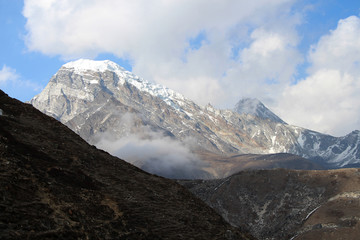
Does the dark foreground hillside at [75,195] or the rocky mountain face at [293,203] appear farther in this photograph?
the rocky mountain face at [293,203]

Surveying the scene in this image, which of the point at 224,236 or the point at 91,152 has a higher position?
the point at 91,152

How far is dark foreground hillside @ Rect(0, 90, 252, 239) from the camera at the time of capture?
30406mm

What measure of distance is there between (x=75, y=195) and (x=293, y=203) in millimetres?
144963

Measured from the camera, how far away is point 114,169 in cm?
5328

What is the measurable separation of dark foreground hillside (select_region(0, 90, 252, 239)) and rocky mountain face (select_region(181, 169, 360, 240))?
9308 centimetres

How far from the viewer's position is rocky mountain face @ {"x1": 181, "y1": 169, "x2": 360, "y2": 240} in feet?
440

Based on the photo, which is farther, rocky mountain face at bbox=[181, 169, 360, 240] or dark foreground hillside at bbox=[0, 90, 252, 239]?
rocky mountain face at bbox=[181, 169, 360, 240]

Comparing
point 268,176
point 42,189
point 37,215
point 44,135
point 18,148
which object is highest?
point 268,176

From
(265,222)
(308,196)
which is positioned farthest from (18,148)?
(308,196)

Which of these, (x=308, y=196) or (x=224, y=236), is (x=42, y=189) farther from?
(x=308, y=196)

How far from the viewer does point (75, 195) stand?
37875mm

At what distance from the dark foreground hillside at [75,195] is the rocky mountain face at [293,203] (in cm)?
9308

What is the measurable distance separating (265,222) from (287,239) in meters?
24.5

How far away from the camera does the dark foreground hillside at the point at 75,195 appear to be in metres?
30.4
